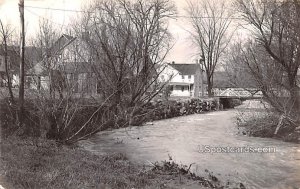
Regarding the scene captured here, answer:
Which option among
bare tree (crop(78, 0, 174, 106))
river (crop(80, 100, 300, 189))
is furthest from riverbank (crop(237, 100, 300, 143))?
bare tree (crop(78, 0, 174, 106))

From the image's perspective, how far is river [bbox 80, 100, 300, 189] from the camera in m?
10.9

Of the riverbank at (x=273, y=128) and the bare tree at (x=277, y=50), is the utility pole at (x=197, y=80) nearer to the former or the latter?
the riverbank at (x=273, y=128)

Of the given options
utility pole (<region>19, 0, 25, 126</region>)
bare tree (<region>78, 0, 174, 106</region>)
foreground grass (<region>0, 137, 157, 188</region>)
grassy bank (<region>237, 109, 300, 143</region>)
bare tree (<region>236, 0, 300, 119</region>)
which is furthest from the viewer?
bare tree (<region>78, 0, 174, 106</region>)

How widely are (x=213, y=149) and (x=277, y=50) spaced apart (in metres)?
5.83

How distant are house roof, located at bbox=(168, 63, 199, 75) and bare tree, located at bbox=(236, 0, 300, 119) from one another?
51995 millimetres

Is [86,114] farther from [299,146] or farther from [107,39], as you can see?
[299,146]

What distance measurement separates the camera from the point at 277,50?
56.1ft

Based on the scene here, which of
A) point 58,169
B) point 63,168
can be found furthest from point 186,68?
point 58,169

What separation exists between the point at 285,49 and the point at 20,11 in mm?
11102

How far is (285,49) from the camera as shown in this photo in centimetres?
1630

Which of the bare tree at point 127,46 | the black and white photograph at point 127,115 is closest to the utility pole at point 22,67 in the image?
the black and white photograph at point 127,115

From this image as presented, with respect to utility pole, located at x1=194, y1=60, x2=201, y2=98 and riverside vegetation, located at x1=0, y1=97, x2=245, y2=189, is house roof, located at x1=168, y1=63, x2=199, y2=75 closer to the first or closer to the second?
utility pole, located at x1=194, y1=60, x2=201, y2=98

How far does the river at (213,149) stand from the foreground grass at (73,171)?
113 cm

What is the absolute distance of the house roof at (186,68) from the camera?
7012 cm
